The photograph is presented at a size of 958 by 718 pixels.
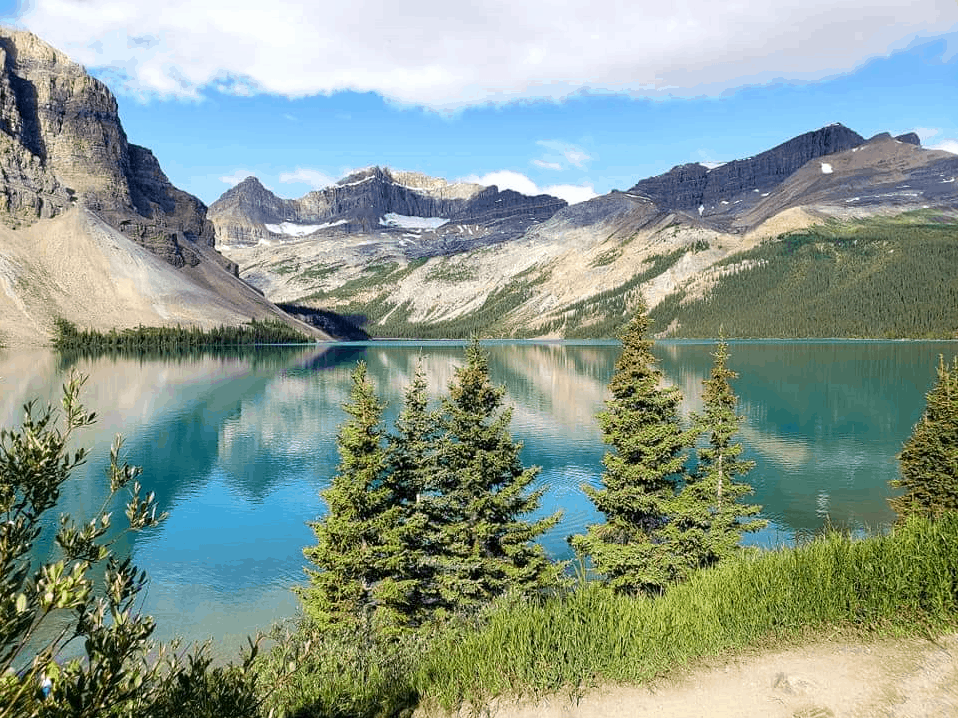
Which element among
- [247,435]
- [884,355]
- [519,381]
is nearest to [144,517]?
[247,435]

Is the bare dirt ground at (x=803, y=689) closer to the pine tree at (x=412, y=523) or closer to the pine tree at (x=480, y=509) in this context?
the pine tree at (x=480, y=509)

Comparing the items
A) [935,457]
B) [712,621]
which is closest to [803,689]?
[712,621]

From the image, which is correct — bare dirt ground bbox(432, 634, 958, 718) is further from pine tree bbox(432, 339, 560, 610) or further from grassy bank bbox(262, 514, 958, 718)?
pine tree bbox(432, 339, 560, 610)

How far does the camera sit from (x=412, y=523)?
24.3 m

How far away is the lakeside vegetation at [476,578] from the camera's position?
5.89 metres

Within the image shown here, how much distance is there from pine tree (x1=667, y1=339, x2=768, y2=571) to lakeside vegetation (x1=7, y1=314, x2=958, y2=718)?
14 centimetres

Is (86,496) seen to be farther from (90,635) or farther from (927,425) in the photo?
(927,425)

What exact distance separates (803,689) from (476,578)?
49.8ft

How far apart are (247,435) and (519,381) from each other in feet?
210

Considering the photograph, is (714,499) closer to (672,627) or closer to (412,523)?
(412,523)

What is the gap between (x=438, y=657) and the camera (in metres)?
12.3

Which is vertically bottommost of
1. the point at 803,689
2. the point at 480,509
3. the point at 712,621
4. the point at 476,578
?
the point at 476,578

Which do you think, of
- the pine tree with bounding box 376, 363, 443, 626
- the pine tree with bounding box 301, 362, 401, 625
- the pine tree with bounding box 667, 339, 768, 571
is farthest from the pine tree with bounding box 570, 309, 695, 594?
the pine tree with bounding box 301, 362, 401, 625

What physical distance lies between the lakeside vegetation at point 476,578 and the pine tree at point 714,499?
0.14 m
